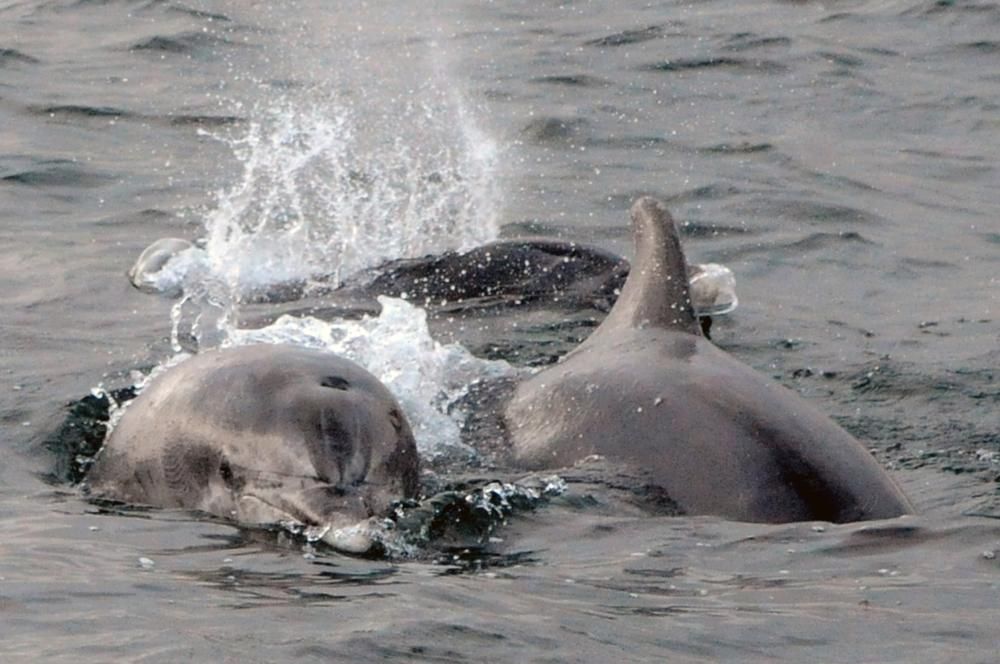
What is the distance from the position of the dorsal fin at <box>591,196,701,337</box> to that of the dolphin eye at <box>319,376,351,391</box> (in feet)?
4.65

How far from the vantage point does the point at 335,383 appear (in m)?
6.20

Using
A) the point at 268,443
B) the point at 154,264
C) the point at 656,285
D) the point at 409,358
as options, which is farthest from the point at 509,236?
the point at 268,443

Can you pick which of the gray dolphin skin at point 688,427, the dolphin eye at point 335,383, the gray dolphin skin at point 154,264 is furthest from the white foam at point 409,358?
the gray dolphin skin at point 154,264

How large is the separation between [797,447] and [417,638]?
6.30 feet

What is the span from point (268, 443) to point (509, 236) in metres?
5.86

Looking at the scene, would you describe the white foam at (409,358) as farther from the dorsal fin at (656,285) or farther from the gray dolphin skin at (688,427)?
the dorsal fin at (656,285)

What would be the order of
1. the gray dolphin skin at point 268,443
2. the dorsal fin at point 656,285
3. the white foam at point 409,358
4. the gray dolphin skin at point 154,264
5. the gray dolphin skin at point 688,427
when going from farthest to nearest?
the gray dolphin skin at point 154,264 → the white foam at point 409,358 → the dorsal fin at point 656,285 → the gray dolphin skin at point 688,427 → the gray dolphin skin at point 268,443

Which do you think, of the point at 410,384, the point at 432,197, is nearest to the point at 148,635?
the point at 410,384

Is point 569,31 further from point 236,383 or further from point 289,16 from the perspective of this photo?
point 236,383

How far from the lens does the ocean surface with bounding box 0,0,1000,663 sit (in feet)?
16.7

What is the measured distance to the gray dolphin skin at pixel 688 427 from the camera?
6.17m

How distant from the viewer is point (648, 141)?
565 inches

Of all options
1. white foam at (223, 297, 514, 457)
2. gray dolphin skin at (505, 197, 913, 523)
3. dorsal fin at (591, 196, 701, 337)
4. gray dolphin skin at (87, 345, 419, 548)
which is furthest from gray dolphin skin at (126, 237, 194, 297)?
A: gray dolphin skin at (87, 345, 419, 548)

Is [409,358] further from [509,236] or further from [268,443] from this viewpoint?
[509,236]
